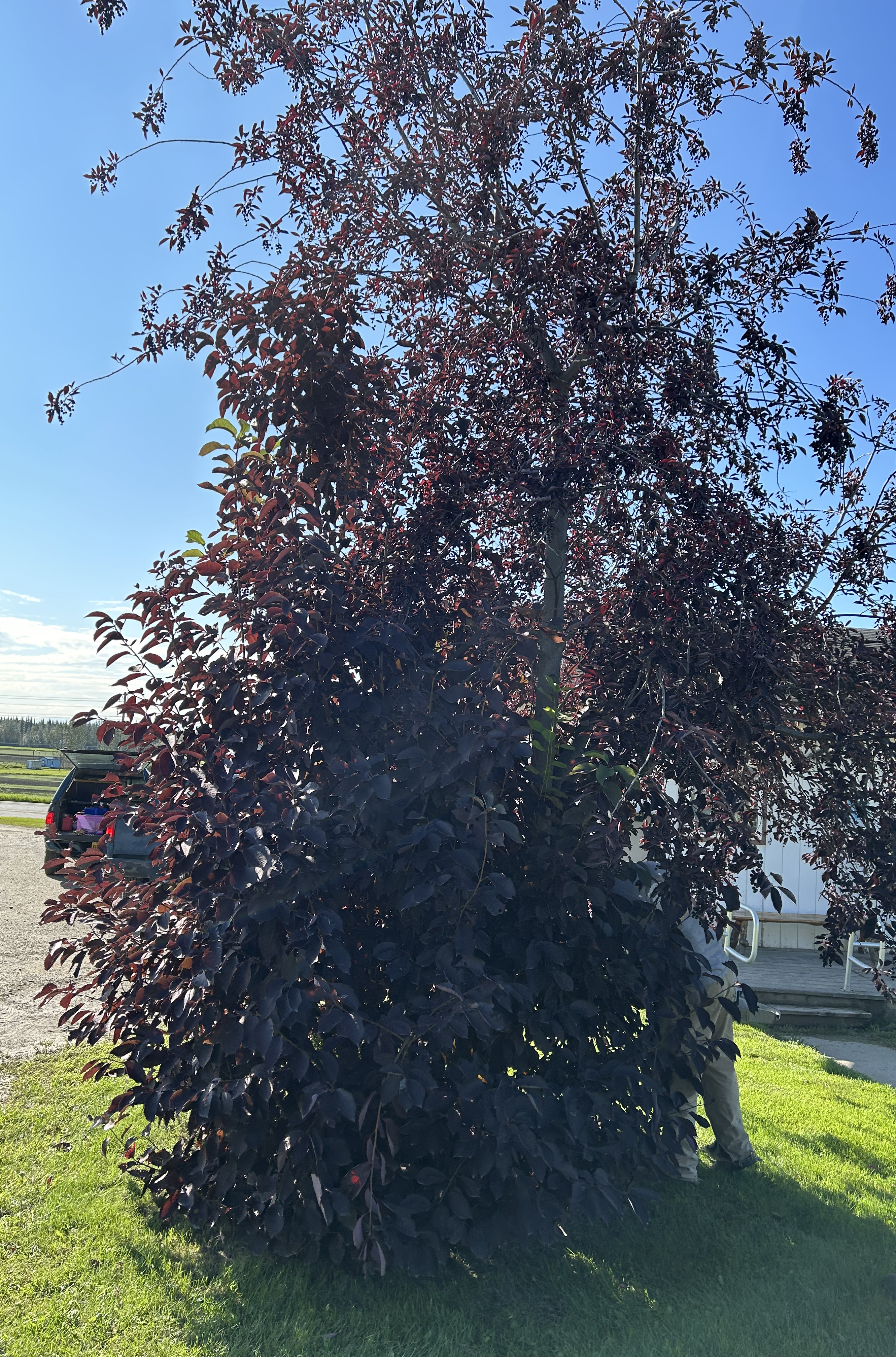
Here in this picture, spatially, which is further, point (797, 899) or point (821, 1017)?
point (797, 899)

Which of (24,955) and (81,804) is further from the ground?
(81,804)

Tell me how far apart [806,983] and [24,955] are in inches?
289

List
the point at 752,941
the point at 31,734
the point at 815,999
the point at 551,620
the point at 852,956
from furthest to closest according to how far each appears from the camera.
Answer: the point at 31,734 → the point at 852,956 → the point at 815,999 → the point at 752,941 → the point at 551,620

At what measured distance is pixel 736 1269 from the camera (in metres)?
3.91

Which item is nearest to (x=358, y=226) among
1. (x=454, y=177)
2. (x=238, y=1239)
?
(x=454, y=177)

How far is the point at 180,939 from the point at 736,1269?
103 inches

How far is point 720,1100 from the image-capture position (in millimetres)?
4918

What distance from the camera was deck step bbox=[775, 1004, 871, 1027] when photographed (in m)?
8.72

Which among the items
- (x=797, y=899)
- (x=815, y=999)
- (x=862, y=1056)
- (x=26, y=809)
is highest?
(x=797, y=899)

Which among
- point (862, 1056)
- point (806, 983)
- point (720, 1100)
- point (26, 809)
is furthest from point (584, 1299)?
point (26, 809)

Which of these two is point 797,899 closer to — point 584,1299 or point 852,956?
point 852,956

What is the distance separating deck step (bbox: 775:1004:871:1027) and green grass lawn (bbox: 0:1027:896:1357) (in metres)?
3.90

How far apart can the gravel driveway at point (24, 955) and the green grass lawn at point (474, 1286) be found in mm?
1741

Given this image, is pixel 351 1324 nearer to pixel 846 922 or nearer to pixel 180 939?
pixel 180 939
